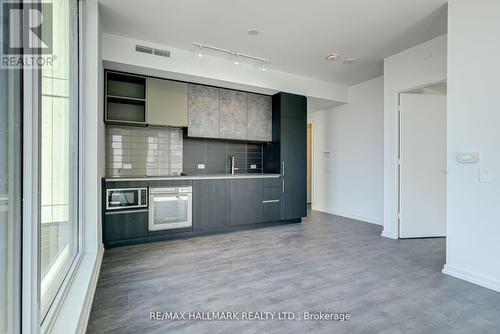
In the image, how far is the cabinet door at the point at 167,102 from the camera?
3.84 m

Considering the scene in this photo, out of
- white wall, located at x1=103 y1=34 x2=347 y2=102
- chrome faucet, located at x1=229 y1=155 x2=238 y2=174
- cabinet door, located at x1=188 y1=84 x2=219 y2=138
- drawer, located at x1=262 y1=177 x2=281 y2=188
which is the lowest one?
drawer, located at x1=262 y1=177 x2=281 y2=188

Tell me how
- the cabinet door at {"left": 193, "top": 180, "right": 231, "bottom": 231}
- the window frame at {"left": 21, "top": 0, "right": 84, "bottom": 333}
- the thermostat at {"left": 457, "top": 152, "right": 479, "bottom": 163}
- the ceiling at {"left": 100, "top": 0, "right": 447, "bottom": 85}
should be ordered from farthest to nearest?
1. the cabinet door at {"left": 193, "top": 180, "right": 231, "bottom": 231}
2. the ceiling at {"left": 100, "top": 0, "right": 447, "bottom": 85}
3. the thermostat at {"left": 457, "top": 152, "right": 479, "bottom": 163}
4. the window frame at {"left": 21, "top": 0, "right": 84, "bottom": 333}

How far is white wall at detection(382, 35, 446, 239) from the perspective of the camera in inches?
140

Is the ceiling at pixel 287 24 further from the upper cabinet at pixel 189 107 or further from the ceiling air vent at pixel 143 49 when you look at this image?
the upper cabinet at pixel 189 107

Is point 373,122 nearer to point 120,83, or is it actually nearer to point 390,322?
point 390,322

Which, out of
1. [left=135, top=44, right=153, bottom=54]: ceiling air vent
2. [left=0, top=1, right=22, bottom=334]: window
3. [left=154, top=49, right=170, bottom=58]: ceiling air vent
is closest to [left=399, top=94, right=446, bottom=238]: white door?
[left=154, top=49, right=170, bottom=58]: ceiling air vent

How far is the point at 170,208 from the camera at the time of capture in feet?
12.3

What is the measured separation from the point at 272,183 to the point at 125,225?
2.53 metres

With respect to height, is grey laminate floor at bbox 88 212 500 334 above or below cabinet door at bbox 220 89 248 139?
below

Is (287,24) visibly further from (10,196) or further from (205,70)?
(10,196)

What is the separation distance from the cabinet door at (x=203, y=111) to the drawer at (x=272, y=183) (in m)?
1.22

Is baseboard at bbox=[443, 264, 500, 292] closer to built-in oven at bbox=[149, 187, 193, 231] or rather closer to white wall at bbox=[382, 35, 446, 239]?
white wall at bbox=[382, 35, 446, 239]

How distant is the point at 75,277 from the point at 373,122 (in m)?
5.21

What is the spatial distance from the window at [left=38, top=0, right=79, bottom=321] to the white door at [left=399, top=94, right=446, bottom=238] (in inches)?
170
